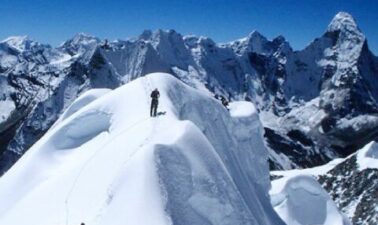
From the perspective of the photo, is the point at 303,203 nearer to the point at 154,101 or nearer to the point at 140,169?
the point at 154,101

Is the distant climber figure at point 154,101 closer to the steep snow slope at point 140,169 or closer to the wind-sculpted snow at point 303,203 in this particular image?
the steep snow slope at point 140,169

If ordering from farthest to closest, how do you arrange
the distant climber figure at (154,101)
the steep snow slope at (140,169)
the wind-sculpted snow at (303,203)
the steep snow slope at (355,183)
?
1. the steep snow slope at (355,183)
2. the wind-sculpted snow at (303,203)
3. the distant climber figure at (154,101)
4. the steep snow slope at (140,169)

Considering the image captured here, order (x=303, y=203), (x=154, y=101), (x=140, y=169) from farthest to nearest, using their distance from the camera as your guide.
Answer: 1. (x=303, y=203)
2. (x=154, y=101)
3. (x=140, y=169)

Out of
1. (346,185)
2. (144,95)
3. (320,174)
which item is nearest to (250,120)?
(144,95)

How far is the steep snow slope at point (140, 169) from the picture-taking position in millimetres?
34938

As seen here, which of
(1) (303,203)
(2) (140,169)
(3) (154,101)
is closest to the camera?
(2) (140,169)

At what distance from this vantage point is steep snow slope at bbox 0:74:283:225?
34.9 metres

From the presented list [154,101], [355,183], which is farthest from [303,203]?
[355,183]

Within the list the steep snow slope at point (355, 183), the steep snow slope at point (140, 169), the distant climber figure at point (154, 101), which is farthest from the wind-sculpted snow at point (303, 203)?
the distant climber figure at point (154, 101)

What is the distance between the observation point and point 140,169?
3553 centimetres

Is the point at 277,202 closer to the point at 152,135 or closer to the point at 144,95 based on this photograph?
the point at 144,95

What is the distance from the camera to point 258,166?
203ft

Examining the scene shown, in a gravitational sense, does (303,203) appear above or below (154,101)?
below

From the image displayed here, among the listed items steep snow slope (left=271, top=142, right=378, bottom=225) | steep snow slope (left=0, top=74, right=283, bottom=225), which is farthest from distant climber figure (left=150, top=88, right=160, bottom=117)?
steep snow slope (left=271, top=142, right=378, bottom=225)
